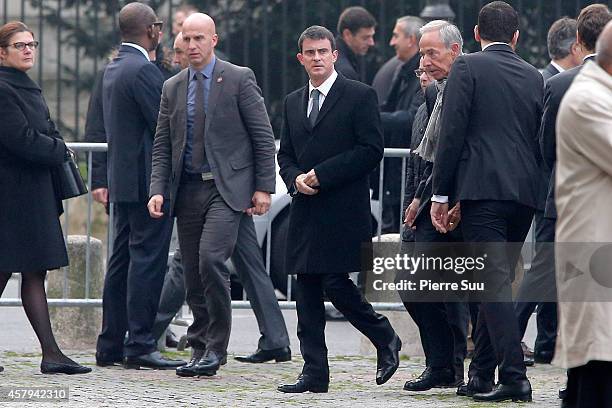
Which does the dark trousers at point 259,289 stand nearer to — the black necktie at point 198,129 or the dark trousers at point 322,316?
the black necktie at point 198,129

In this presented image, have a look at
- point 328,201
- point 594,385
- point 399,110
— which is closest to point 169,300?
point 328,201

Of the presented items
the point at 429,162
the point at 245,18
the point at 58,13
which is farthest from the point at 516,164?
the point at 58,13

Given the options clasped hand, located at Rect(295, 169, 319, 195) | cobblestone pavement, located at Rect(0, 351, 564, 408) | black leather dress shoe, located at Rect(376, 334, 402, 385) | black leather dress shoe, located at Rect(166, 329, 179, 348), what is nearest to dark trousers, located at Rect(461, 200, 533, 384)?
cobblestone pavement, located at Rect(0, 351, 564, 408)

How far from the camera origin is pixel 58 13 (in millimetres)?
13375

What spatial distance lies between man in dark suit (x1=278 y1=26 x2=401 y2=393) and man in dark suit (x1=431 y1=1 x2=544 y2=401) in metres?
0.55

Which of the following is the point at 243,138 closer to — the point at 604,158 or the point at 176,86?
the point at 176,86

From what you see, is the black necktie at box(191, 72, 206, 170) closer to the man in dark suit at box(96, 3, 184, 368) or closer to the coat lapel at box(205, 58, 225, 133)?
the coat lapel at box(205, 58, 225, 133)

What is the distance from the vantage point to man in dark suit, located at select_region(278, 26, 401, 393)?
789cm

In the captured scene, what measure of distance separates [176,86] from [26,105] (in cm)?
80

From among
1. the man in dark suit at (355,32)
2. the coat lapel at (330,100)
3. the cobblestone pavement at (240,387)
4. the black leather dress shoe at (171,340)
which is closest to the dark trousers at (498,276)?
the cobblestone pavement at (240,387)

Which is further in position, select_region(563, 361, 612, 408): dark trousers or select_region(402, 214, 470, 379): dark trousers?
select_region(402, 214, 470, 379): dark trousers

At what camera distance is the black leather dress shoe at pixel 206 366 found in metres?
8.38

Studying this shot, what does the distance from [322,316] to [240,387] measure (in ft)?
1.92

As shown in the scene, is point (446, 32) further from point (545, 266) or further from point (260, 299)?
point (260, 299)
